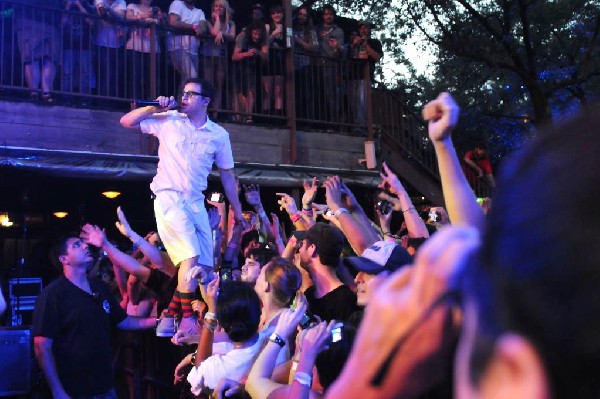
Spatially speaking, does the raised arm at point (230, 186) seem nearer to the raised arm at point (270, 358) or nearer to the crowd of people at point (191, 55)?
the raised arm at point (270, 358)

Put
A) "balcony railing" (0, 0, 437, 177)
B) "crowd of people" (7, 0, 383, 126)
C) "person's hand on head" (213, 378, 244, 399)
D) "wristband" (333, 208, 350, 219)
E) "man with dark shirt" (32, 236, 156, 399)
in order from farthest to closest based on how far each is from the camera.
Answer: "crowd of people" (7, 0, 383, 126)
"balcony railing" (0, 0, 437, 177)
"man with dark shirt" (32, 236, 156, 399)
"wristband" (333, 208, 350, 219)
"person's hand on head" (213, 378, 244, 399)

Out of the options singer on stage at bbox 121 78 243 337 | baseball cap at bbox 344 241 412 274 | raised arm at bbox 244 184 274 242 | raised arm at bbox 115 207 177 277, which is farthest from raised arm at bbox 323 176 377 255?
raised arm at bbox 244 184 274 242

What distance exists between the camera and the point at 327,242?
4.46 m

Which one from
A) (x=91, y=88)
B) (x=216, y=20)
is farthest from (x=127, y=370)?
(x=216, y=20)

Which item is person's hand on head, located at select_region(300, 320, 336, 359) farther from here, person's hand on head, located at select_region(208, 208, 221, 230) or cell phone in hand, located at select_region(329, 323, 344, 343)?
person's hand on head, located at select_region(208, 208, 221, 230)

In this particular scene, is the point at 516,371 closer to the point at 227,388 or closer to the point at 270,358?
the point at 270,358

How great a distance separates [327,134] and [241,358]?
8.71 metres

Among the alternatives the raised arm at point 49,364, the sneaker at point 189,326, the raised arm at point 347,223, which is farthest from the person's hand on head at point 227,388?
the raised arm at point 49,364

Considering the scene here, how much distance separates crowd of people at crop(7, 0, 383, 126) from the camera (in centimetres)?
978

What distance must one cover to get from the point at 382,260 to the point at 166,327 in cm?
251

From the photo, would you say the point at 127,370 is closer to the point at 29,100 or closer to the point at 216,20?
the point at 29,100

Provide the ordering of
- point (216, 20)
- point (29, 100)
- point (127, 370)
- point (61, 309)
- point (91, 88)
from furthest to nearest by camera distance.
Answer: point (216, 20), point (91, 88), point (29, 100), point (127, 370), point (61, 309)

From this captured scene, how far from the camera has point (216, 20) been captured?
11.2 metres

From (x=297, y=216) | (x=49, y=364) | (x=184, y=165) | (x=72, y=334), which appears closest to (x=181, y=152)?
(x=184, y=165)
